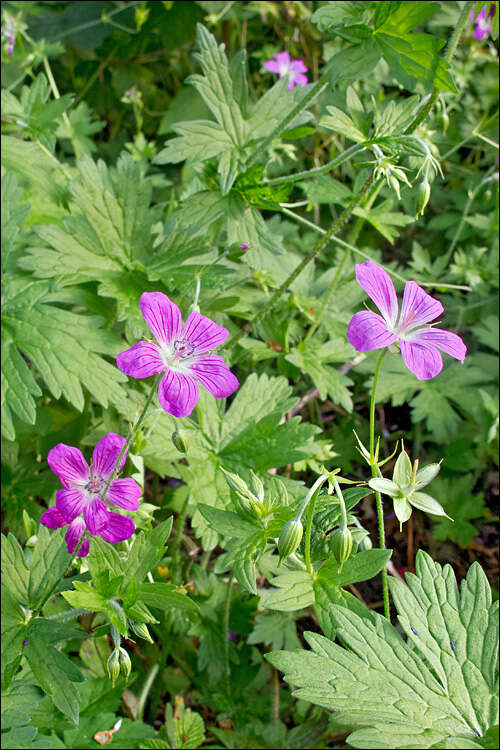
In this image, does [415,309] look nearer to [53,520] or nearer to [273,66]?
[53,520]

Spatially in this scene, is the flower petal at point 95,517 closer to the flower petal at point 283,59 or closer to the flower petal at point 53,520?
the flower petal at point 53,520

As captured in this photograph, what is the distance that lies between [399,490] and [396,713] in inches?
13.6

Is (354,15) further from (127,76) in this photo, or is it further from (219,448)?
(127,76)

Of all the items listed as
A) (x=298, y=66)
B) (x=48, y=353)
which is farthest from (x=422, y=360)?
(x=298, y=66)

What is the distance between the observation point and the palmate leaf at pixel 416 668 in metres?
1.07

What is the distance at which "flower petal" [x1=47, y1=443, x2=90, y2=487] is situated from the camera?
1.40 meters

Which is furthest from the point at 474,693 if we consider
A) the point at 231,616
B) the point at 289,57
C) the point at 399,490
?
the point at 289,57

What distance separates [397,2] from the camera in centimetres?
168

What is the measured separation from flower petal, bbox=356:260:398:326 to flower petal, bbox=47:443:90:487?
25.8 inches

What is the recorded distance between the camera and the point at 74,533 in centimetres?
137

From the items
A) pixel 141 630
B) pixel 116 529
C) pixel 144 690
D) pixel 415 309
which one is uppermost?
pixel 415 309

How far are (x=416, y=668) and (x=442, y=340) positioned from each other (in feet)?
1.79

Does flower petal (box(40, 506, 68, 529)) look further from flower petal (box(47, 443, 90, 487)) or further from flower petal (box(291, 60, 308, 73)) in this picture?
flower petal (box(291, 60, 308, 73))

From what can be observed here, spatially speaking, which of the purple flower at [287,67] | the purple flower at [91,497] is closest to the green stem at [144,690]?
the purple flower at [91,497]
